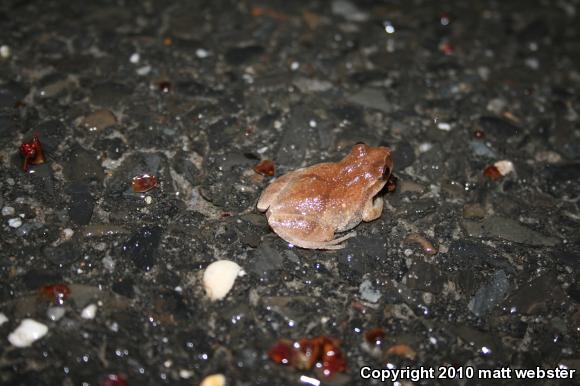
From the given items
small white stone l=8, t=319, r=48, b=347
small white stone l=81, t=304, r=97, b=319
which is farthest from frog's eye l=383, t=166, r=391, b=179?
small white stone l=8, t=319, r=48, b=347

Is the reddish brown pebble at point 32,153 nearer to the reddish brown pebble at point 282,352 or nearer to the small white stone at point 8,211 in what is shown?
the small white stone at point 8,211

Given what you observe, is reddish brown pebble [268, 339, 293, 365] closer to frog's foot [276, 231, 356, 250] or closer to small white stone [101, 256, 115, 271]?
frog's foot [276, 231, 356, 250]

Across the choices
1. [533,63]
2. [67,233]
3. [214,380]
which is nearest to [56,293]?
[67,233]

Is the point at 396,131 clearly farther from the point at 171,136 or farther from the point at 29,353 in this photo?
the point at 29,353

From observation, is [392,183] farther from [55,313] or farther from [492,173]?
[55,313]

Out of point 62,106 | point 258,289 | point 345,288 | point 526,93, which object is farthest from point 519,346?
point 62,106

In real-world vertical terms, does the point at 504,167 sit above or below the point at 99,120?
below
